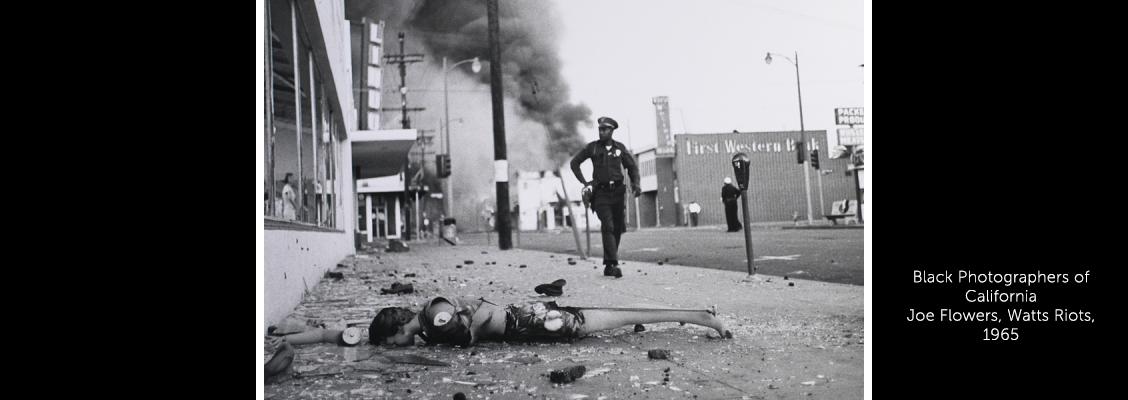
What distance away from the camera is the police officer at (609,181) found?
7.43ft

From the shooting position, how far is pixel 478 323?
2.06 m

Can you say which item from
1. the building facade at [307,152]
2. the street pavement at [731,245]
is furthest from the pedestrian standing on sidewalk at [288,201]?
the street pavement at [731,245]

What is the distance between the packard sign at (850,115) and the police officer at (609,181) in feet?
2.05

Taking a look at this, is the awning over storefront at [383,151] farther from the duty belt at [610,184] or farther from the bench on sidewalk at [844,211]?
the bench on sidewalk at [844,211]

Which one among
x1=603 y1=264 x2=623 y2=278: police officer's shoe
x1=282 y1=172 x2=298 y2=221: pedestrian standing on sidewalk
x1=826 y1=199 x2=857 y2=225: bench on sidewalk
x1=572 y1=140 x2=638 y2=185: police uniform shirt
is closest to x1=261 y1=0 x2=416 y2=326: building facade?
x1=282 y1=172 x2=298 y2=221: pedestrian standing on sidewalk

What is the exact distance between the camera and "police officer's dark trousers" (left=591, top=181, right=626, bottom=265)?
2393 mm

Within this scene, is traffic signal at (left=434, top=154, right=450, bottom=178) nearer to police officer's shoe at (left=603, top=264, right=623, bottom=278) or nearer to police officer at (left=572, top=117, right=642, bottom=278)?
police officer at (left=572, top=117, right=642, bottom=278)

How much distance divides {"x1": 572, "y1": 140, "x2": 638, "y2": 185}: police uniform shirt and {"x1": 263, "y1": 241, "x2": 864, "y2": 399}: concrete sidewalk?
0.94 feet

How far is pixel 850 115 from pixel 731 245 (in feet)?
1.79

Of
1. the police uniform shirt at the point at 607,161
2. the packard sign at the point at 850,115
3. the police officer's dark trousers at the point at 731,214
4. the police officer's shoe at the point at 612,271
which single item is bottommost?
the police officer's shoe at the point at 612,271
